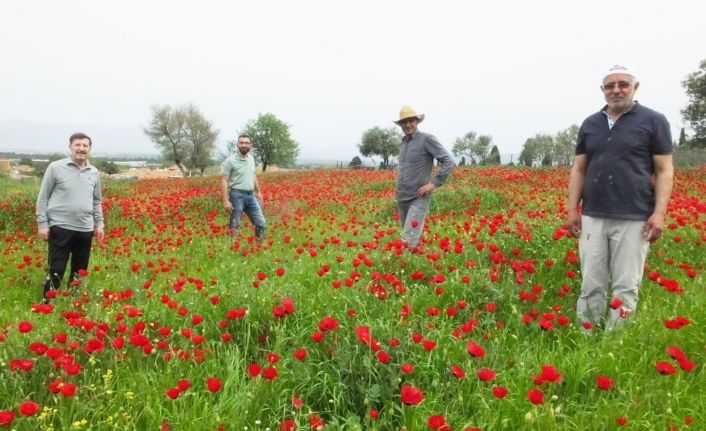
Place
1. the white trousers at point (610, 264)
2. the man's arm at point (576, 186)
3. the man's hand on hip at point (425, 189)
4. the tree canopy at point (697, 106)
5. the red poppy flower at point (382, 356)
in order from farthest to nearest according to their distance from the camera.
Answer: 1. the tree canopy at point (697, 106)
2. the man's hand on hip at point (425, 189)
3. the man's arm at point (576, 186)
4. the white trousers at point (610, 264)
5. the red poppy flower at point (382, 356)

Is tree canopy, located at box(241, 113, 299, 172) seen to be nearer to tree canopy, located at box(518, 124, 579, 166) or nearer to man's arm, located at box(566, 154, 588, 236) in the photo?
tree canopy, located at box(518, 124, 579, 166)

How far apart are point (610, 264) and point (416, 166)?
2625mm

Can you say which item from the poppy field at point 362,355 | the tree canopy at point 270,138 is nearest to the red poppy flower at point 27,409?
the poppy field at point 362,355

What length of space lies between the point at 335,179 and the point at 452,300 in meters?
17.1

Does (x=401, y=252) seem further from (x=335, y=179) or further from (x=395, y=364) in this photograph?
(x=335, y=179)

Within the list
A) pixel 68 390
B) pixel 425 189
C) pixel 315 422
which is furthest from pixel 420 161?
pixel 68 390

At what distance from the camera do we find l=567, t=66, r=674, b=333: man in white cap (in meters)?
3.65

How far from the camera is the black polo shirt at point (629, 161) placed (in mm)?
3660

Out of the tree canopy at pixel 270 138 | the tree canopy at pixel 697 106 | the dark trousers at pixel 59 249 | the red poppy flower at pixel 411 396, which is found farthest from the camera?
the tree canopy at pixel 270 138

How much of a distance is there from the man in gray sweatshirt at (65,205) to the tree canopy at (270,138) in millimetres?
47568

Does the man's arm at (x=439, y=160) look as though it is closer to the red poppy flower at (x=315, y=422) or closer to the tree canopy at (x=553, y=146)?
the red poppy flower at (x=315, y=422)

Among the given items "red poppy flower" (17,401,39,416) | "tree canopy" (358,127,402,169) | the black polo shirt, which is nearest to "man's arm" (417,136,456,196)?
the black polo shirt

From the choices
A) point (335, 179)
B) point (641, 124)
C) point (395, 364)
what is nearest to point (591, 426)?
point (395, 364)

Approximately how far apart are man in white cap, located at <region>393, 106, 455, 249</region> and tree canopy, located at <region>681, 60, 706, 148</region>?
26.8 metres
